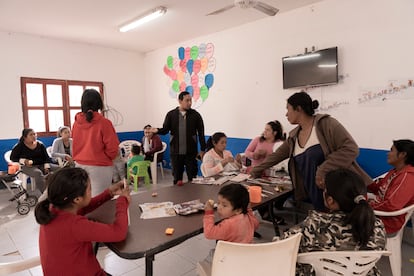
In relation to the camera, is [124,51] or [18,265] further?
[124,51]

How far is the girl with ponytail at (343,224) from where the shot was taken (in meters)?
1.26

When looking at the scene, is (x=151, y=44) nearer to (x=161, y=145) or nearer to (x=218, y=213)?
(x=161, y=145)

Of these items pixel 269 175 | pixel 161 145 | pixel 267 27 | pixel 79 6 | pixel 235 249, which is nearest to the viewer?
pixel 235 249

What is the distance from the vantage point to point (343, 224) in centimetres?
131

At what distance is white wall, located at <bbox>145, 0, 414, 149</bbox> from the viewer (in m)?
3.04

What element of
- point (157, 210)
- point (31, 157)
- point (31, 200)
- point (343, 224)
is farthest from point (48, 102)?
point (343, 224)

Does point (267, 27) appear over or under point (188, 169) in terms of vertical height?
over

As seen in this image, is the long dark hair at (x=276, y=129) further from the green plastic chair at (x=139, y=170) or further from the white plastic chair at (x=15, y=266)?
the white plastic chair at (x=15, y=266)

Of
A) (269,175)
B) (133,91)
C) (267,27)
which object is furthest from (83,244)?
(133,91)

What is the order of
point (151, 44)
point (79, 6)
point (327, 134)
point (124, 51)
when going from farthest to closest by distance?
point (124, 51), point (151, 44), point (79, 6), point (327, 134)

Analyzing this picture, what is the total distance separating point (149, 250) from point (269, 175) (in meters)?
1.71

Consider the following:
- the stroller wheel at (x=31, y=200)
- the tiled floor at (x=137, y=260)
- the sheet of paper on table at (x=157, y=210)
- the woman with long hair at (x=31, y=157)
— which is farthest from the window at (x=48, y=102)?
the sheet of paper on table at (x=157, y=210)

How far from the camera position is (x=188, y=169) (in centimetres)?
372

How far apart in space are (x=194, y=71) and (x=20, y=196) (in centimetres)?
355
